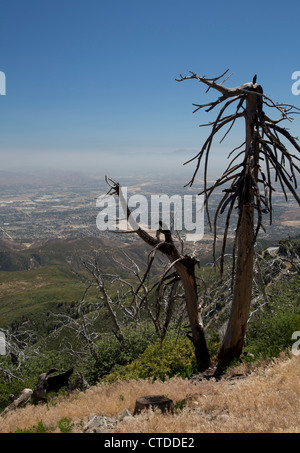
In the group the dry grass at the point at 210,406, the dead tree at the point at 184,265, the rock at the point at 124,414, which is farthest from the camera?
the dead tree at the point at 184,265

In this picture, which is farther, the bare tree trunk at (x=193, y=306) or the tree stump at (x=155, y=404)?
the bare tree trunk at (x=193, y=306)

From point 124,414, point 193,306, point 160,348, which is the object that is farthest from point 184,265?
point 124,414

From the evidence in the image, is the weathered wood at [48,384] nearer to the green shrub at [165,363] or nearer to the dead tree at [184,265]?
the green shrub at [165,363]

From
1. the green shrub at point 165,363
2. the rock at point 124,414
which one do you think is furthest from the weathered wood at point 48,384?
the rock at point 124,414

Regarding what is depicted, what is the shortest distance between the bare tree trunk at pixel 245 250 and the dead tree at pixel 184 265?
745 mm

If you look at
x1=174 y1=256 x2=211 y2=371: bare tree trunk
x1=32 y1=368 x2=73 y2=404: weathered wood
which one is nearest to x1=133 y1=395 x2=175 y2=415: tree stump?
x1=174 y1=256 x2=211 y2=371: bare tree trunk

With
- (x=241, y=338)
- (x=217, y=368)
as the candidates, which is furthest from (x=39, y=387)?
(x=241, y=338)

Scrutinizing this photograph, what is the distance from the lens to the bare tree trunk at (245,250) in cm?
665

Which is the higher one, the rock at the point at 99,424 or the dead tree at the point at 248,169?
the dead tree at the point at 248,169

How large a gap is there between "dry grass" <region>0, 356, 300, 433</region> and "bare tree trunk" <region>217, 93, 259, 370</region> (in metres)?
0.62

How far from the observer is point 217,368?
310 inches

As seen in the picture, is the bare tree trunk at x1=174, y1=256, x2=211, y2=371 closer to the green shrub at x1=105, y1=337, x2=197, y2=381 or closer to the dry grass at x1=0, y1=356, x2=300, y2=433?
the green shrub at x1=105, y1=337, x2=197, y2=381

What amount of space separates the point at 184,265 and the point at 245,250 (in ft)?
5.12

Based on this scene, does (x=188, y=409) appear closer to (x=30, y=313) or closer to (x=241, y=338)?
(x=241, y=338)
